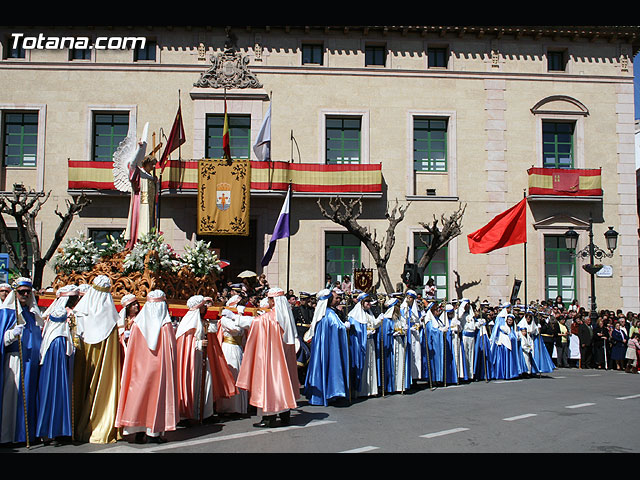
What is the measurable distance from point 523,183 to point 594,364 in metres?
8.14

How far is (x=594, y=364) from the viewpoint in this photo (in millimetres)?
20188

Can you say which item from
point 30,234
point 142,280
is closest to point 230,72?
point 30,234

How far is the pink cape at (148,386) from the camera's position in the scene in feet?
26.3

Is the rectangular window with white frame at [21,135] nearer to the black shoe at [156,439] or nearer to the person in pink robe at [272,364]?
the person in pink robe at [272,364]

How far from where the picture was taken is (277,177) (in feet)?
79.2

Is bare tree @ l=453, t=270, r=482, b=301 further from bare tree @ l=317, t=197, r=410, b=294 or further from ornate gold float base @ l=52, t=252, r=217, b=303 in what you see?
ornate gold float base @ l=52, t=252, r=217, b=303

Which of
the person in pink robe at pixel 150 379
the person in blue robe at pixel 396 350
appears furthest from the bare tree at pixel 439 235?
the person in pink robe at pixel 150 379

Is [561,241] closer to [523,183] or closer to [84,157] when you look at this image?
[523,183]

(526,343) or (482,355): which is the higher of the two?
(526,343)

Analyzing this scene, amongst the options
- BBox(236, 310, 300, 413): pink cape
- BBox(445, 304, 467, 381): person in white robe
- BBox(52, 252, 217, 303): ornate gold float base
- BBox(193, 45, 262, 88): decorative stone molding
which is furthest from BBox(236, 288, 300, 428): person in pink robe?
BBox(193, 45, 262, 88): decorative stone molding

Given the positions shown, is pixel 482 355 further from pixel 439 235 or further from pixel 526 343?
pixel 439 235

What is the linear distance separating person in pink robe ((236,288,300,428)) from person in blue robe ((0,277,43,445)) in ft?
8.90

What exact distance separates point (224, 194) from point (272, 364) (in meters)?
15.1
